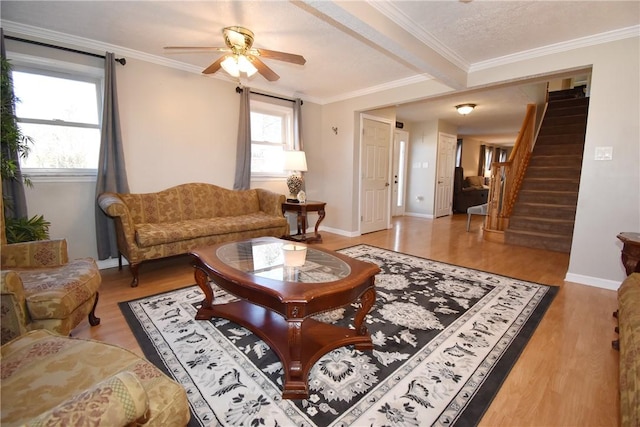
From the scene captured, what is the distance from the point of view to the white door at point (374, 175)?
528cm

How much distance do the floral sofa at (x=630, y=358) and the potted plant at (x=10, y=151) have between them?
381 cm

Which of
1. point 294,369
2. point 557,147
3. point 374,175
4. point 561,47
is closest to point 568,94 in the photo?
point 557,147

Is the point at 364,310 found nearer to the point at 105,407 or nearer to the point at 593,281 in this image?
the point at 105,407

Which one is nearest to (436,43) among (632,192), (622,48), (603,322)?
(622,48)

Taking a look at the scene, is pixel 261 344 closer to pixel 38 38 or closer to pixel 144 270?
pixel 144 270

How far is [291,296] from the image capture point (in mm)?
1431

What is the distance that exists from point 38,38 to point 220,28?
1791mm

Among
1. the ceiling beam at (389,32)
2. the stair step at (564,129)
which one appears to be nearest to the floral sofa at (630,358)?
the ceiling beam at (389,32)

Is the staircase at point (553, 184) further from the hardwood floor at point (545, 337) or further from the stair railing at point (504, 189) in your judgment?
the hardwood floor at point (545, 337)

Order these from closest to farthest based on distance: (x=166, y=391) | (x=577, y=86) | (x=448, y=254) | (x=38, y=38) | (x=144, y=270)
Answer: (x=166, y=391)
(x=38, y=38)
(x=144, y=270)
(x=448, y=254)
(x=577, y=86)

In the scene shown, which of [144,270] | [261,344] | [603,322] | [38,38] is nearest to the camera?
[261,344]

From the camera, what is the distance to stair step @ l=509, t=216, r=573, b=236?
4.37m

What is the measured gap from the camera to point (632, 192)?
2748 millimetres

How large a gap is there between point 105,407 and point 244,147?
392 centimetres
